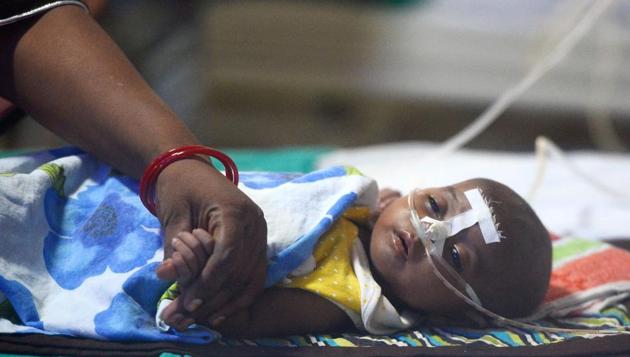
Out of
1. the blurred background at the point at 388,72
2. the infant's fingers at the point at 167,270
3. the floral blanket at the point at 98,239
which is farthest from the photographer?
the blurred background at the point at 388,72

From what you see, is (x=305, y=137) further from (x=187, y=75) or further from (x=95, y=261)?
(x=95, y=261)

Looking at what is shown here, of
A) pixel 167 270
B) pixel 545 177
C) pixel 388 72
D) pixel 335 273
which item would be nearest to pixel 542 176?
pixel 545 177

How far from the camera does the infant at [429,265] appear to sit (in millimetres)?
982

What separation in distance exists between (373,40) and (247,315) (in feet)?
7.55

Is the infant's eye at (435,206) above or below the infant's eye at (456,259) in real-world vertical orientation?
above

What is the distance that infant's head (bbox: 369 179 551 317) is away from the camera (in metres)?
1.04

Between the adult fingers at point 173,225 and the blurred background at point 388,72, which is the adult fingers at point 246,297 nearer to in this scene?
the adult fingers at point 173,225

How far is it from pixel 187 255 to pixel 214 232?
1.6 inches

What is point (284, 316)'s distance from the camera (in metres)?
0.96

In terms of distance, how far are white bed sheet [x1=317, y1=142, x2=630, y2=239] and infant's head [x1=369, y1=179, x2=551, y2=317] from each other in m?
0.49

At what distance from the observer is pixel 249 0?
3111 mm

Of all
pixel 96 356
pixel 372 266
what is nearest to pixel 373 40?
pixel 372 266

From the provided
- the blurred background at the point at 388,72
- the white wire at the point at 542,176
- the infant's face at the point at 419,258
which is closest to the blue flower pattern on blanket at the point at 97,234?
the infant's face at the point at 419,258

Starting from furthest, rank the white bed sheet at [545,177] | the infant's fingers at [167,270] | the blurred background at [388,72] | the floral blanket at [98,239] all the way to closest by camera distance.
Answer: the blurred background at [388,72] → the white bed sheet at [545,177] → the floral blanket at [98,239] → the infant's fingers at [167,270]
